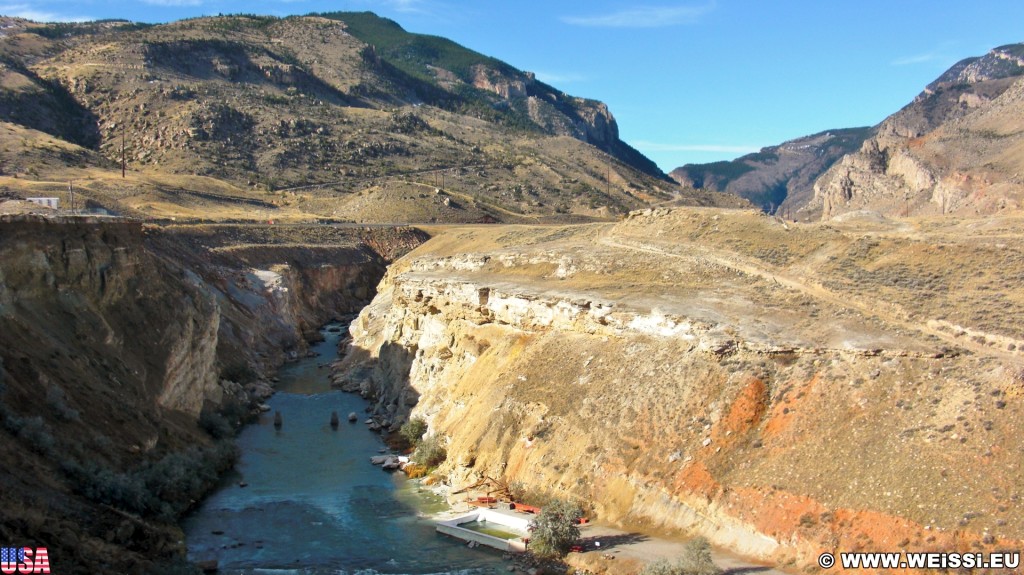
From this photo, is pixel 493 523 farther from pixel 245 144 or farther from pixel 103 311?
pixel 245 144

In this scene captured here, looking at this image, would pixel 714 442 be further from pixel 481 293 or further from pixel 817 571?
pixel 481 293

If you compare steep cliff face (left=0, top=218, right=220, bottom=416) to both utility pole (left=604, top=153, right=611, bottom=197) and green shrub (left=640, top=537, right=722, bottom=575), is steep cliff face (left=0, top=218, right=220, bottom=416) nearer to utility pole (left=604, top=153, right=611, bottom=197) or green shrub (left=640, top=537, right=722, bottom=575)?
green shrub (left=640, top=537, right=722, bottom=575)

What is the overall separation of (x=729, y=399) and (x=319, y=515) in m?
13.5

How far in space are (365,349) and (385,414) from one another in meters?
10.7

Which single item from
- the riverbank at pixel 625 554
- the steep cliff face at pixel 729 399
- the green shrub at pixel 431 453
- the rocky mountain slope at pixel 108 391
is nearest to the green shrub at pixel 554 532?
the riverbank at pixel 625 554

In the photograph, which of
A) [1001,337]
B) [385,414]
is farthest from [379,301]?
[1001,337]

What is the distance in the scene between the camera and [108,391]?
2680cm

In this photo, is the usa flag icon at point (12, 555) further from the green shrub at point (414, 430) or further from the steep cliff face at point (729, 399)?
the green shrub at point (414, 430)

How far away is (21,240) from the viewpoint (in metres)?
28.5

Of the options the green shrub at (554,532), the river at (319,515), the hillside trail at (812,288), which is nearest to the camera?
the green shrub at (554,532)

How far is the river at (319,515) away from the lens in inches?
907

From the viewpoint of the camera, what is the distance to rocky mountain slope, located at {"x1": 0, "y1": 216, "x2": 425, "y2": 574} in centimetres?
1878

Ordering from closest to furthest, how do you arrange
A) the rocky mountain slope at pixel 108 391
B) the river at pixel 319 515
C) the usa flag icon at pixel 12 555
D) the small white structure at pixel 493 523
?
the usa flag icon at pixel 12 555
the rocky mountain slope at pixel 108 391
the river at pixel 319 515
the small white structure at pixel 493 523

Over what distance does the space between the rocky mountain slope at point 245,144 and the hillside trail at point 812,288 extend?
48.2 metres
